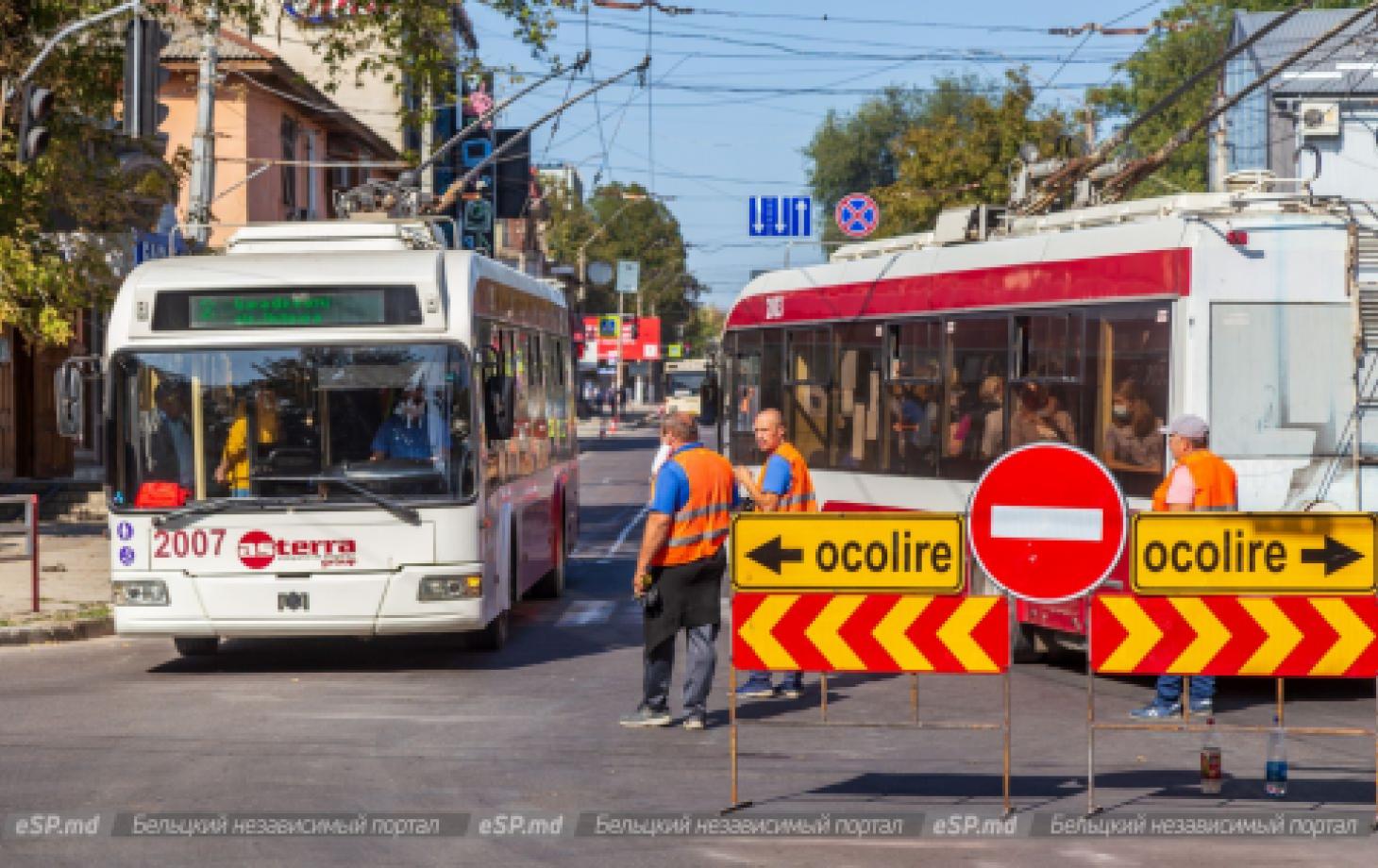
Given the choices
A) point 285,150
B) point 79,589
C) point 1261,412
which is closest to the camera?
point 1261,412

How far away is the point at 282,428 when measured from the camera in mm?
13898

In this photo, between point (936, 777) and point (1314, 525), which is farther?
point (936, 777)

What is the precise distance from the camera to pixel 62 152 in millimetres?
23703

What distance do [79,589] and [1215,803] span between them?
13.4 meters

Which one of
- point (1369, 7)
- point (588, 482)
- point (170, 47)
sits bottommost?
point (588, 482)

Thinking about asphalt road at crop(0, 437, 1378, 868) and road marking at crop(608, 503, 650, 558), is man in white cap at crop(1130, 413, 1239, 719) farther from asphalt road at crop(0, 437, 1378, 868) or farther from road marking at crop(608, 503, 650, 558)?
road marking at crop(608, 503, 650, 558)

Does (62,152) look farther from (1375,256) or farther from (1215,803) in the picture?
(1215,803)

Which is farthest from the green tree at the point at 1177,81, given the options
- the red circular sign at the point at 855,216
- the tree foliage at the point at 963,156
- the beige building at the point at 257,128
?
the red circular sign at the point at 855,216

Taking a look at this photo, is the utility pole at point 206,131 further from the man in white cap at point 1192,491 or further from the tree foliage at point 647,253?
Answer: the tree foliage at point 647,253

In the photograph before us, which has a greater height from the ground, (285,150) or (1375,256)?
(285,150)

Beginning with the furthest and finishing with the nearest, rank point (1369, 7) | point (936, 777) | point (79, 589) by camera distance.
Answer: point (79, 589) < point (1369, 7) < point (936, 777)

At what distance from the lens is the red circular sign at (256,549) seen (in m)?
13.8

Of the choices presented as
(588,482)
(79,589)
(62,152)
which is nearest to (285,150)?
(588,482)

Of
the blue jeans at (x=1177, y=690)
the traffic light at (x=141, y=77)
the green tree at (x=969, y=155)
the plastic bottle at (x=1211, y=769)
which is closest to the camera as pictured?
the plastic bottle at (x=1211, y=769)
